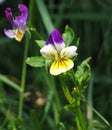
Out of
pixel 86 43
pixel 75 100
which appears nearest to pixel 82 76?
pixel 75 100

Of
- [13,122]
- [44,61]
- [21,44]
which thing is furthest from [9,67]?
[44,61]

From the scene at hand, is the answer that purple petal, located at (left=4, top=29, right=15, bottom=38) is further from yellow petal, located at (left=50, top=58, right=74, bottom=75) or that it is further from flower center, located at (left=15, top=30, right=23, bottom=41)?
yellow petal, located at (left=50, top=58, right=74, bottom=75)

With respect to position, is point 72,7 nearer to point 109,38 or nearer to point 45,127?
point 109,38

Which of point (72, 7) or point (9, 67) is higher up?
point (72, 7)

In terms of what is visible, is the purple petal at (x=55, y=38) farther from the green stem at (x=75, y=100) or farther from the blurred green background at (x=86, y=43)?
the blurred green background at (x=86, y=43)

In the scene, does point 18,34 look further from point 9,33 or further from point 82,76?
point 82,76

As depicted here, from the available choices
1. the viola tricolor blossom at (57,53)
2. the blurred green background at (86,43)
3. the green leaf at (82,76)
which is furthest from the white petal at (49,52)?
the blurred green background at (86,43)
